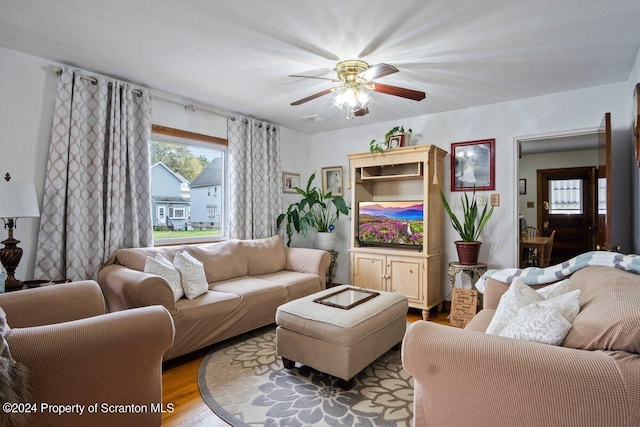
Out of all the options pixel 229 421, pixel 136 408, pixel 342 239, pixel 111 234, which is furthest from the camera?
pixel 342 239

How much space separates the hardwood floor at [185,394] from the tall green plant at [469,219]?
2.87 meters

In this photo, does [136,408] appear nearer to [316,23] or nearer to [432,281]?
[316,23]

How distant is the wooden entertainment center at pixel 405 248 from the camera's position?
12.5 feet

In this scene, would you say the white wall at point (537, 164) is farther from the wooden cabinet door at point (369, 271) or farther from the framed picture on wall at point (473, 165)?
the wooden cabinet door at point (369, 271)

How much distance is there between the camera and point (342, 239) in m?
5.11

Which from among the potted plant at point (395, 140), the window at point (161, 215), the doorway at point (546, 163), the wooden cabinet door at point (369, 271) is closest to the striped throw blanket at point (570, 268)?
the wooden cabinet door at point (369, 271)

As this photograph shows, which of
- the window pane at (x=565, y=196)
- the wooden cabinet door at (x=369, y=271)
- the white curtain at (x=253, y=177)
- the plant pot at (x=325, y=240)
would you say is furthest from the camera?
the window pane at (x=565, y=196)

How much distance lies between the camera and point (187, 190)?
13.0 feet

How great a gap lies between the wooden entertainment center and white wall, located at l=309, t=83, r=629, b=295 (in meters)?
0.31

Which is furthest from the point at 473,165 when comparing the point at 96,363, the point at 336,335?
the point at 96,363

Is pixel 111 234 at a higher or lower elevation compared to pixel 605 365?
higher

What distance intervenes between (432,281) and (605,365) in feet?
9.53

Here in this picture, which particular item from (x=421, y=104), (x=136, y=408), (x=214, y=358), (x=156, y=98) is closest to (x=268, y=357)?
(x=214, y=358)

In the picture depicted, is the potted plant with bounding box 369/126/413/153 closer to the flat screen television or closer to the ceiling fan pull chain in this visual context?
the ceiling fan pull chain
